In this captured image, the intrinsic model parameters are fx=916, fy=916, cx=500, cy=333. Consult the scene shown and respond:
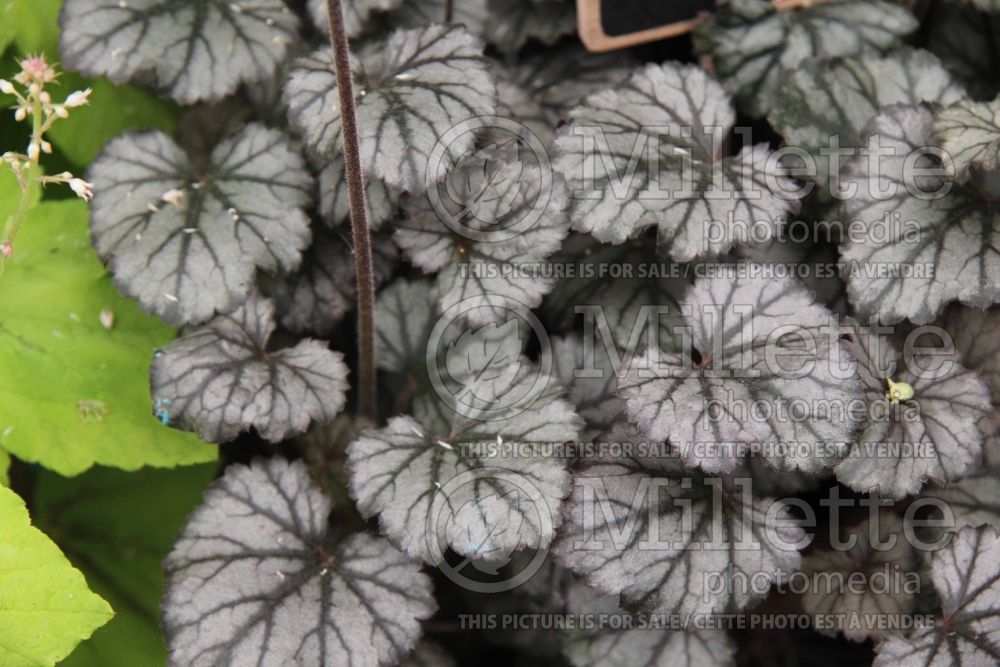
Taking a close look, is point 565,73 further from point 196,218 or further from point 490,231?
point 196,218

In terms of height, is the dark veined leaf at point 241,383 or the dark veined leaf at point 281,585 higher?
the dark veined leaf at point 241,383

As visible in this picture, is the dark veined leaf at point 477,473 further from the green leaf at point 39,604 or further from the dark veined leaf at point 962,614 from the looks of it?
the dark veined leaf at point 962,614

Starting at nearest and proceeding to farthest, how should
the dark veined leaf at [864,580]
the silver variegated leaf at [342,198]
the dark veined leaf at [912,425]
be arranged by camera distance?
the dark veined leaf at [912,425] < the dark veined leaf at [864,580] < the silver variegated leaf at [342,198]

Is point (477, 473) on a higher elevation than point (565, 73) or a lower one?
lower

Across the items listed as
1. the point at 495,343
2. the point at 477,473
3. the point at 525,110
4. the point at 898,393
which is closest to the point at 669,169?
the point at 525,110

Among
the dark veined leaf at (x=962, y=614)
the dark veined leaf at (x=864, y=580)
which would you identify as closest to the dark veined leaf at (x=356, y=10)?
the dark veined leaf at (x=864, y=580)

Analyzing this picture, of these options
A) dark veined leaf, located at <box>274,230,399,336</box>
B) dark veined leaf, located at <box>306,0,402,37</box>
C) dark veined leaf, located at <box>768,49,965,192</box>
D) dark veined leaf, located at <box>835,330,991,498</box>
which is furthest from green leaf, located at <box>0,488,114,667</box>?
dark veined leaf, located at <box>768,49,965,192</box>

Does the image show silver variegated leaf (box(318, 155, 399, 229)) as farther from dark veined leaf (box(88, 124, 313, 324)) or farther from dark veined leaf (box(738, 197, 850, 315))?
dark veined leaf (box(738, 197, 850, 315))
